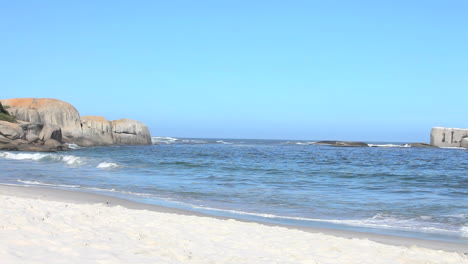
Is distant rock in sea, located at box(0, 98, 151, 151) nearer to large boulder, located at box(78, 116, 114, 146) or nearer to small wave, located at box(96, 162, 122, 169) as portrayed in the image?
large boulder, located at box(78, 116, 114, 146)

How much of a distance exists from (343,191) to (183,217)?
869 centimetres

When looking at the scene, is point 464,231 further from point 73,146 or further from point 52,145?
point 73,146

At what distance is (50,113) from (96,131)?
5.47m

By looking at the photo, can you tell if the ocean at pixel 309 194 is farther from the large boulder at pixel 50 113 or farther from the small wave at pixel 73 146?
the large boulder at pixel 50 113

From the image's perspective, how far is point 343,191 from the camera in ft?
54.4

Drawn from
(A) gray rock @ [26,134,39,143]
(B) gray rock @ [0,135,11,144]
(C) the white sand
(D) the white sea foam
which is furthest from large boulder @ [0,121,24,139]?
(D) the white sea foam

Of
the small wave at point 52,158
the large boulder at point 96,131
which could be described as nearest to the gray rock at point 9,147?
the small wave at point 52,158

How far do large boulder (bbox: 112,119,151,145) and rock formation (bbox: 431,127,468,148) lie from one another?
4772 cm

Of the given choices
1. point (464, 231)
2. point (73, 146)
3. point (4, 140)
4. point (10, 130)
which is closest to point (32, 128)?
point (10, 130)

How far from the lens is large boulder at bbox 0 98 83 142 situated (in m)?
49.7

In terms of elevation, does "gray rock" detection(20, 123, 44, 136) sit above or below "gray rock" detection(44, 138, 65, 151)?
above

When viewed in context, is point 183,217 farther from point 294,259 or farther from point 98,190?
point 98,190

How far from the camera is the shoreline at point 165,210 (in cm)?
819

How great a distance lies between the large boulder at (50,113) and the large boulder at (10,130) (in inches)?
363
